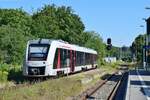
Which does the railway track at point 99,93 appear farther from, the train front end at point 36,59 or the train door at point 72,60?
the train door at point 72,60

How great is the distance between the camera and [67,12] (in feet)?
372

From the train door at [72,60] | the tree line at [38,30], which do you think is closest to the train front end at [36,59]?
the train door at [72,60]

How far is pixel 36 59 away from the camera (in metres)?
36.4

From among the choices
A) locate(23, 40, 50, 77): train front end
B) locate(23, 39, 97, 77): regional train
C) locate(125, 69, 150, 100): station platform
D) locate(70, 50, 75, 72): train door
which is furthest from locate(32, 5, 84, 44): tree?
locate(23, 40, 50, 77): train front end

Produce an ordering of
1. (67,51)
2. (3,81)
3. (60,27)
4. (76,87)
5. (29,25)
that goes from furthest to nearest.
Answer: (60,27)
(29,25)
(67,51)
(3,81)
(76,87)

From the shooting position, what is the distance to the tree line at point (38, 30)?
5812 centimetres

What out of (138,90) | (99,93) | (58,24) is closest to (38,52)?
(99,93)

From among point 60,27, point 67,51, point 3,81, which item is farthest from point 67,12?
point 3,81

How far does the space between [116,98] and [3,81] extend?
982cm

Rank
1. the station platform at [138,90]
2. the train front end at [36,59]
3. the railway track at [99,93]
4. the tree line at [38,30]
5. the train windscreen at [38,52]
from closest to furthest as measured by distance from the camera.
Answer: the station platform at [138,90] < the railway track at [99,93] < the train front end at [36,59] < the train windscreen at [38,52] < the tree line at [38,30]

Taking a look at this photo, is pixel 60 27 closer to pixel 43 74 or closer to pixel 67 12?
pixel 67 12

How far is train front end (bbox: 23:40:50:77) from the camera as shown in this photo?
3609cm

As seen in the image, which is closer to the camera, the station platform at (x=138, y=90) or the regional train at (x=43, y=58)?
the station platform at (x=138, y=90)

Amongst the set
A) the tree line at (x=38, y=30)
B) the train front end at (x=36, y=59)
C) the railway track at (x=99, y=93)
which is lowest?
the railway track at (x=99, y=93)
